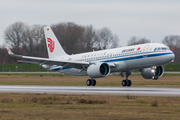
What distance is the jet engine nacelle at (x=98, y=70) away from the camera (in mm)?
36591

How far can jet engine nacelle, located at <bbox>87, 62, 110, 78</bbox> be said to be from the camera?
120 ft

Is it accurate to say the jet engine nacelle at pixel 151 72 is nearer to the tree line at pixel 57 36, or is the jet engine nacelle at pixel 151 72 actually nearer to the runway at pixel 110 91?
the runway at pixel 110 91

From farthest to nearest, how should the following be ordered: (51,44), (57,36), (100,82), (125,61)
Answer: (57,36) < (100,82) < (51,44) < (125,61)

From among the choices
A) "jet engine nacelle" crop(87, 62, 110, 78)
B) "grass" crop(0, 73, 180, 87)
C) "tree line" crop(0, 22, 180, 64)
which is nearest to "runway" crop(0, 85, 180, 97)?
"jet engine nacelle" crop(87, 62, 110, 78)

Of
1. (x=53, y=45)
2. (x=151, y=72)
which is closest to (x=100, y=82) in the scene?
(x=53, y=45)

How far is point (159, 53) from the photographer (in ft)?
116

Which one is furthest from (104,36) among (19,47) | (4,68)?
(4,68)

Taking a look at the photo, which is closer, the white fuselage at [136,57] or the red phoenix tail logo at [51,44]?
the white fuselage at [136,57]

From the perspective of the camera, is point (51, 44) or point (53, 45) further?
point (51, 44)

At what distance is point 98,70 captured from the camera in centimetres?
3650

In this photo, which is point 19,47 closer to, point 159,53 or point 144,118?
point 159,53

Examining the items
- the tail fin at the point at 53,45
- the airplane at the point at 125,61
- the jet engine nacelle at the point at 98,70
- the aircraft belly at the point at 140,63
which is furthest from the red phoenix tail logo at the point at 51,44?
the aircraft belly at the point at 140,63

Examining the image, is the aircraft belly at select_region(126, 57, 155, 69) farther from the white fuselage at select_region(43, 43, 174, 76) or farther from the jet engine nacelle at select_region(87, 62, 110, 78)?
the jet engine nacelle at select_region(87, 62, 110, 78)

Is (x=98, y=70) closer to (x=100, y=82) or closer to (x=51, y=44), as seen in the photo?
(x=100, y=82)
